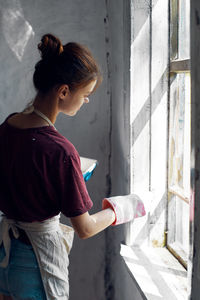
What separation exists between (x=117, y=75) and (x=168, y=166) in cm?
46

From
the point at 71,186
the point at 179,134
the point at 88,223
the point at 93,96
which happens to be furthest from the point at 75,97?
the point at 93,96

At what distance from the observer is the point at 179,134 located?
1.40m

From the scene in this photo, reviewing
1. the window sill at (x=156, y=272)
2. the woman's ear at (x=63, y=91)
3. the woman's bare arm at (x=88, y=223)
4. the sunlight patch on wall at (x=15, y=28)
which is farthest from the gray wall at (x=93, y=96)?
the woman's ear at (x=63, y=91)

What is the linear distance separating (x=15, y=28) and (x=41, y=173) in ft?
2.89

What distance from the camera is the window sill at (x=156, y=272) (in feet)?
3.91

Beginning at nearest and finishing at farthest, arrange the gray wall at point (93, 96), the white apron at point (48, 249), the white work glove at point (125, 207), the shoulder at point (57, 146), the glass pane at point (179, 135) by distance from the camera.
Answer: the shoulder at point (57, 146) < the white apron at point (48, 249) < the white work glove at point (125, 207) < the glass pane at point (179, 135) < the gray wall at point (93, 96)

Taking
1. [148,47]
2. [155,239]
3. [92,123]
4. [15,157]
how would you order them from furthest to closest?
[92,123]
[155,239]
[148,47]
[15,157]

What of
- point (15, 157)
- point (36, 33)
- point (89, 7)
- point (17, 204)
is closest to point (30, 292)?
point (17, 204)

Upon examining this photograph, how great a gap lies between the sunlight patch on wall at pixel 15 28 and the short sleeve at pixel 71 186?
83cm

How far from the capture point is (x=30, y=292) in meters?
1.11

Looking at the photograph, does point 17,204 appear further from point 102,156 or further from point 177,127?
point 102,156

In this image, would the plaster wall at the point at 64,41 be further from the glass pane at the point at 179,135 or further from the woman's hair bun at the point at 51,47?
the woman's hair bun at the point at 51,47

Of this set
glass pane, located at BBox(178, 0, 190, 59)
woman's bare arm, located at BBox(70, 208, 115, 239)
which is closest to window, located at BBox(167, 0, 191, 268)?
glass pane, located at BBox(178, 0, 190, 59)

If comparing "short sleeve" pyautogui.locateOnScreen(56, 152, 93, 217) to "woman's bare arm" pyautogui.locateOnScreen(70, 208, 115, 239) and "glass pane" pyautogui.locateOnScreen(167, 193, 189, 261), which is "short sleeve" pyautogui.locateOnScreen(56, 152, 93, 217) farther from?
"glass pane" pyautogui.locateOnScreen(167, 193, 189, 261)
